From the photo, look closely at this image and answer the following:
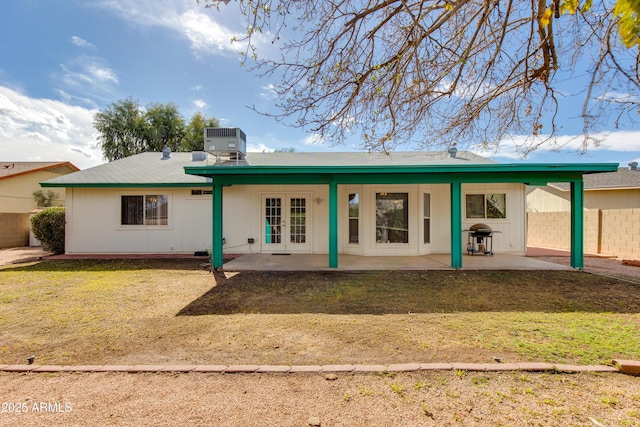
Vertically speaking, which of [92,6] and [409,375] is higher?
[92,6]

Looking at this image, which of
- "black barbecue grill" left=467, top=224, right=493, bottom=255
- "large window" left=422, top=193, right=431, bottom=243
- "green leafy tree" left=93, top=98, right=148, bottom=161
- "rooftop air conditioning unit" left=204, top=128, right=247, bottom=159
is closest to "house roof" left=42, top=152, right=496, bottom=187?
"rooftop air conditioning unit" left=204, top=128, right=247, bottom=159

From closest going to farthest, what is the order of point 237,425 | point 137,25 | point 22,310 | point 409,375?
1. point 237,425
2. point 409,375
3. point 22,310
4. point 137,25

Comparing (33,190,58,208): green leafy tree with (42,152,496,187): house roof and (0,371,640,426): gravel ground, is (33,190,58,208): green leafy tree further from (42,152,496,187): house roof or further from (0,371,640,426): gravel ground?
(0,371,640,426): gravel ground

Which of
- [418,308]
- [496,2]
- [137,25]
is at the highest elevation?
[137,25]

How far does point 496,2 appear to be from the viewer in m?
4.35

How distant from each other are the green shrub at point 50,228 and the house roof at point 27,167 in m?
10.1

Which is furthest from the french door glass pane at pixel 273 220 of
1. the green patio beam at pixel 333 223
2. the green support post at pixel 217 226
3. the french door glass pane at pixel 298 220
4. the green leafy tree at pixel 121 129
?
the green leafy tree at pixel 121 129

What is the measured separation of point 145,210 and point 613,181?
68.0 feet

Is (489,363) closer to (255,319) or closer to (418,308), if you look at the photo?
(418,308)

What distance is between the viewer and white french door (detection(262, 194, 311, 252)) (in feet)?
34.6

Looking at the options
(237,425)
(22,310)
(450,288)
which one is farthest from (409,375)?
(22,310)

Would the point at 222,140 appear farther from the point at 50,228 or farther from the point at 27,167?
the point at 27,167

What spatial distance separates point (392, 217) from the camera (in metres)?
9.66

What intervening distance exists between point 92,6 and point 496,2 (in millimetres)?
9839
